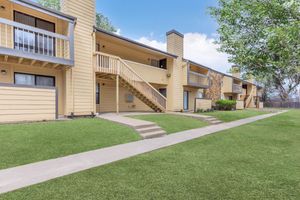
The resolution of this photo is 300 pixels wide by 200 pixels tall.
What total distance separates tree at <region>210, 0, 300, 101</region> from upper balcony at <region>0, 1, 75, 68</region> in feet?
31.8

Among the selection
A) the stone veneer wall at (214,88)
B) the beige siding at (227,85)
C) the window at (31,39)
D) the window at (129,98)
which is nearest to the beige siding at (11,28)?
the window at (31,39)

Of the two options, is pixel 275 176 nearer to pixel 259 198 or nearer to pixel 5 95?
pixel 259 198

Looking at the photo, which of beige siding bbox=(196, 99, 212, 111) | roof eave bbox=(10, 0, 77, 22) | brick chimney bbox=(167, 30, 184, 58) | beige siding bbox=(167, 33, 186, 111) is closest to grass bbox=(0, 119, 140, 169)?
roof eave bbox=(10, 0, 77, 22)

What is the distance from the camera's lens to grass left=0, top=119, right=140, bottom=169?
508 cm

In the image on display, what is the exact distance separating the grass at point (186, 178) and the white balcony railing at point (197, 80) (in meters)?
14.6

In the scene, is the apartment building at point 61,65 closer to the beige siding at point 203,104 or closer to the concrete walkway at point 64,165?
the concrete walkway at point 64,165

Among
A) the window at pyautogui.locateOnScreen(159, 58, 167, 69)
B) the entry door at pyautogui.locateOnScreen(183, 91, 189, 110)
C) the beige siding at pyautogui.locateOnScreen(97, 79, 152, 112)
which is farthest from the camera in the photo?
the entry door at pyautogui.locateOnScreen(183, 91, 189, 110)

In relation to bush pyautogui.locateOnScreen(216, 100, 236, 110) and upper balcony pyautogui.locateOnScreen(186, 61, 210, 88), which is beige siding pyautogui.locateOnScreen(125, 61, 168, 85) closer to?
upper balcony pyautogui.locateOnScreen(186, 61, 210, 88)

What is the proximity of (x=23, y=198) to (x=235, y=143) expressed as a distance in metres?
6.74

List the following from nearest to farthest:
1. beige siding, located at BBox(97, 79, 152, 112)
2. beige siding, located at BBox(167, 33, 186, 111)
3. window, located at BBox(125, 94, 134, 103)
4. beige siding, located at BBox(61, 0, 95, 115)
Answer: beige siding, located at BBox(61, 0, 95, 115) < beige siding, located at BBox(97, 79, 152, 112) < window, located at BBox(125, 94, 134, 103) < beige siding, located at BBox(167, 33, 186, 111)

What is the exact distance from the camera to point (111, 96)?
15633mm

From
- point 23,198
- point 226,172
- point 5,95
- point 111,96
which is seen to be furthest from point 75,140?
point 111,96

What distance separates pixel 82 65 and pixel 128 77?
3218 millimetres

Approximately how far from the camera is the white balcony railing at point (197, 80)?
2019 centimetres
